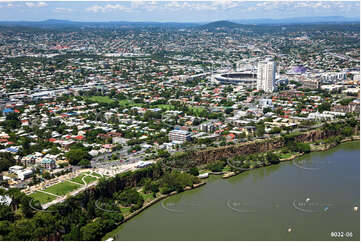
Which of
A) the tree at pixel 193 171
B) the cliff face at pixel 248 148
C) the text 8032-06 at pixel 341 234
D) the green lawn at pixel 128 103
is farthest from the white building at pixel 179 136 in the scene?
the green lawn at pixel 128 103

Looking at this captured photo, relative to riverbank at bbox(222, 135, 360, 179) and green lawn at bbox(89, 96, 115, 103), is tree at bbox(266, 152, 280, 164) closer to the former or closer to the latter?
riverbank at bbox(222, 135, 360, 179)

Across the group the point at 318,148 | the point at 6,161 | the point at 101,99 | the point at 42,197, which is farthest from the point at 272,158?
the point at 101,99

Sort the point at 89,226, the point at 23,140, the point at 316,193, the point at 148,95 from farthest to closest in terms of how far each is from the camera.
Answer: the point at 148,95 < the point at 23,140 < the point at 316,193 < the point at 89,226

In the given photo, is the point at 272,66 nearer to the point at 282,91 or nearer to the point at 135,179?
the point at 282,91

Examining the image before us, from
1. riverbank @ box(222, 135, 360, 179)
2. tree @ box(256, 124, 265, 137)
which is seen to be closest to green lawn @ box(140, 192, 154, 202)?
riverbank @ box(222, 135, 360, 179)

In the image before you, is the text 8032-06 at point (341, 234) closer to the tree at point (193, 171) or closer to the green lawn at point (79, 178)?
the tree at point (193, 171)

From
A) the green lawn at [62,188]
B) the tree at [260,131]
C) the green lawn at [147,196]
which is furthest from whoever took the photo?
the tree at [260,131]

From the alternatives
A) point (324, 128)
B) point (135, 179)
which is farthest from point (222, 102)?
point (135, 179)
